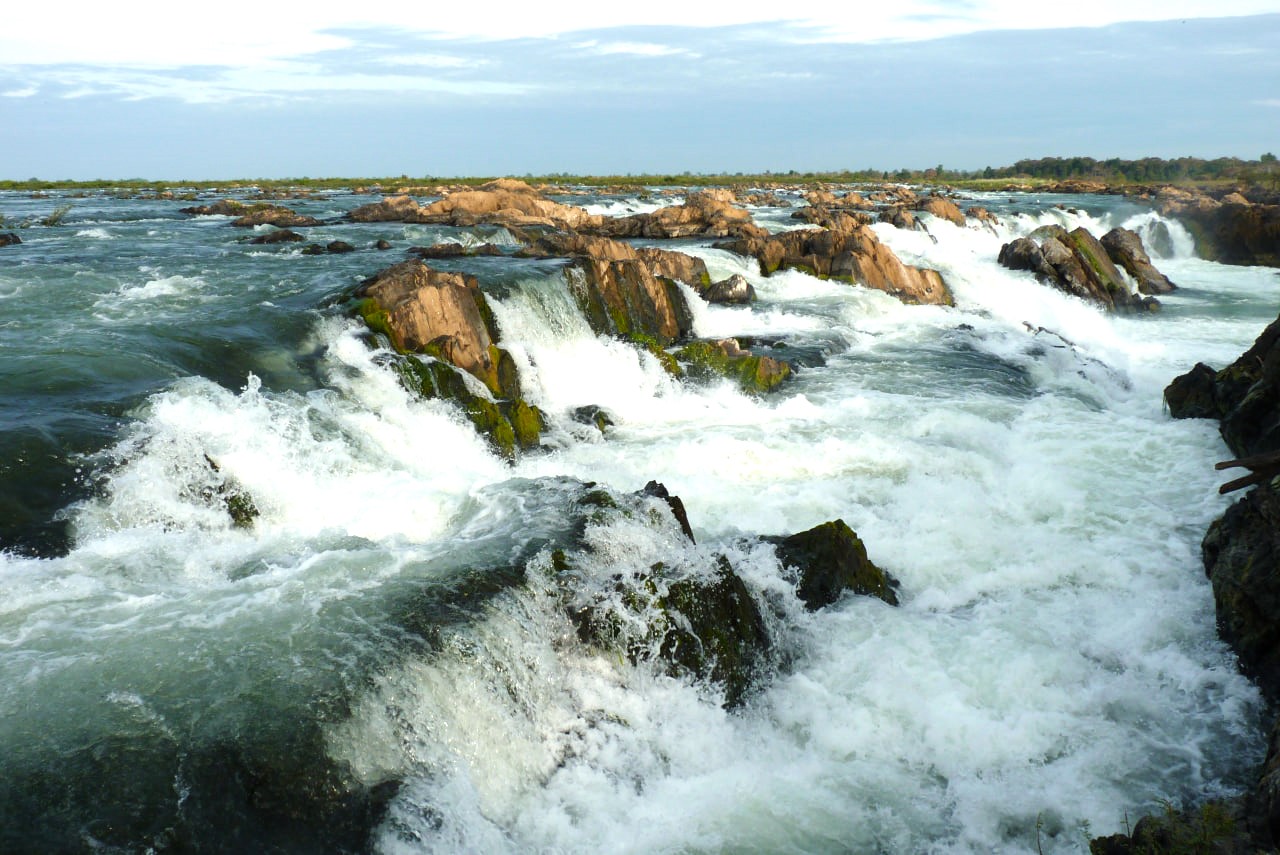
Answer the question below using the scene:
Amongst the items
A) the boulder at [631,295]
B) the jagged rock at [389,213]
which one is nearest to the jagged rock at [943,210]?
the boulder at [631,295]

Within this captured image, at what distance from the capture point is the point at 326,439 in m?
12.2

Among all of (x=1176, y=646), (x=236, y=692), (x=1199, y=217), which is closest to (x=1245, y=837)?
(x=1176, y=646)

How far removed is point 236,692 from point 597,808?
274 centimetres

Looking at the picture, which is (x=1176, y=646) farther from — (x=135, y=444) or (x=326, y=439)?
(x=135, y=444)

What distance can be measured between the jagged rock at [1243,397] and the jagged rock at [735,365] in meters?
7.33

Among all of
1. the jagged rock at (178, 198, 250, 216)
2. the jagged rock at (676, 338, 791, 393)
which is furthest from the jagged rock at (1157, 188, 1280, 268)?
the jagged rock at (178, 198, 250, 216)

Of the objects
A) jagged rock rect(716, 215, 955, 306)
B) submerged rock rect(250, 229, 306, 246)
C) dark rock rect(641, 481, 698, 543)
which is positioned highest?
submerged rock rect(250, 229, 306, 246)

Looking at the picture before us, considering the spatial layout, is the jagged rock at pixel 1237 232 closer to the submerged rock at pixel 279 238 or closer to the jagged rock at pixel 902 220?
the jagged rock at pixel 902 220

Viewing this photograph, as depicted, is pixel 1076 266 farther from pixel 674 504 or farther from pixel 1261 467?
pixel 674 504

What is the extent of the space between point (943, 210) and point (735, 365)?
28725 millimetres

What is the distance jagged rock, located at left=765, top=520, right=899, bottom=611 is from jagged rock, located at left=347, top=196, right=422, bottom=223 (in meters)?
30.9

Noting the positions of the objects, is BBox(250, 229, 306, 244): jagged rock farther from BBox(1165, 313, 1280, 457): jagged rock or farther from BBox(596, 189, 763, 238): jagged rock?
BBox(1165, 313, 1280, 457): jagged rock

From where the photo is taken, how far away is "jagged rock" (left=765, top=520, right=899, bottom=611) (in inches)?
368

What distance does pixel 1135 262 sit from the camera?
3356 cm
